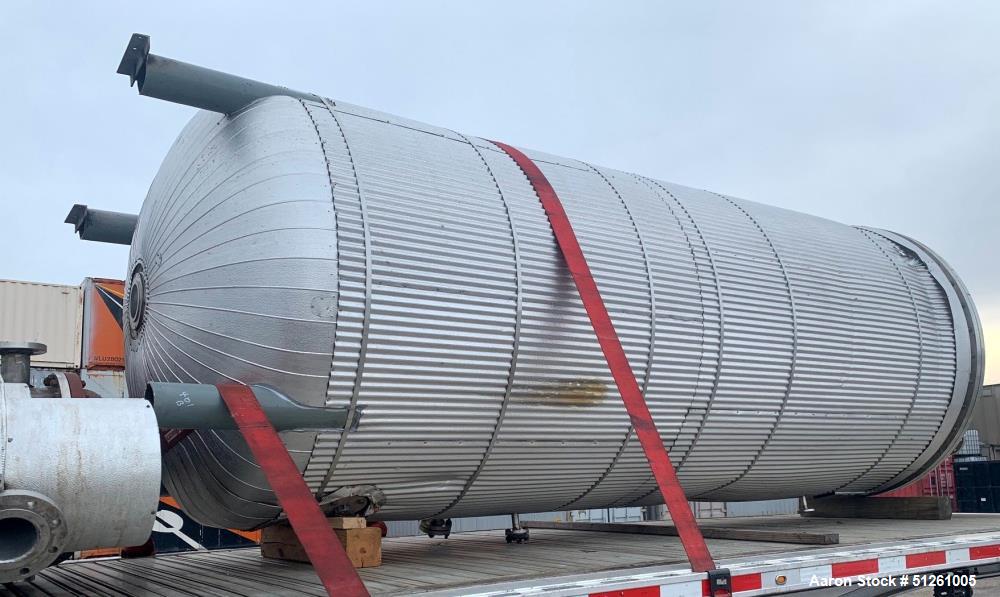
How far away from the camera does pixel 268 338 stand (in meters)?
6.79

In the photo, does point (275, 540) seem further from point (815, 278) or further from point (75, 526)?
point (815, 278)

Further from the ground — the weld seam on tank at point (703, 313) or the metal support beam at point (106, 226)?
the metal support beam at point (106, 226)

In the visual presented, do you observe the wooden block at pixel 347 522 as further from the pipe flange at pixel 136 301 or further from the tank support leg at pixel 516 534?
the tank support leg at pixel 516 534

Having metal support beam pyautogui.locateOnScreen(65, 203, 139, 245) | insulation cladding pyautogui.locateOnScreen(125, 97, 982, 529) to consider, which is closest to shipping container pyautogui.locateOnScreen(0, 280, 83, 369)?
metal support beam pyautogui.locateOnScreen(65, 203, 139, 245)

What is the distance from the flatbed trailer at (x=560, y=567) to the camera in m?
6.40

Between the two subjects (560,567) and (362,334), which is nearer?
(362,334)

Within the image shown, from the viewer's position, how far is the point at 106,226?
32.2ft

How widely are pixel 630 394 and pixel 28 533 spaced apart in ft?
15.3

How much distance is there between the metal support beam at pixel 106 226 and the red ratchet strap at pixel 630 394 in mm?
4759

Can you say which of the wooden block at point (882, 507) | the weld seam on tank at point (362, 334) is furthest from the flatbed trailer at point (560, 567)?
the wooden block at point (882, 507)

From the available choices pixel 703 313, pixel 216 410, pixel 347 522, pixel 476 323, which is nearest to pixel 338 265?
pixel 476 323

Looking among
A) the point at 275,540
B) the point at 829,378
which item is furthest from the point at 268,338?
the point at 829,378

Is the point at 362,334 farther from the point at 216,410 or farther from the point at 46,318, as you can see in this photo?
the point at 46,318

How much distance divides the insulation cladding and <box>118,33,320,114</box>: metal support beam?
20 cm
